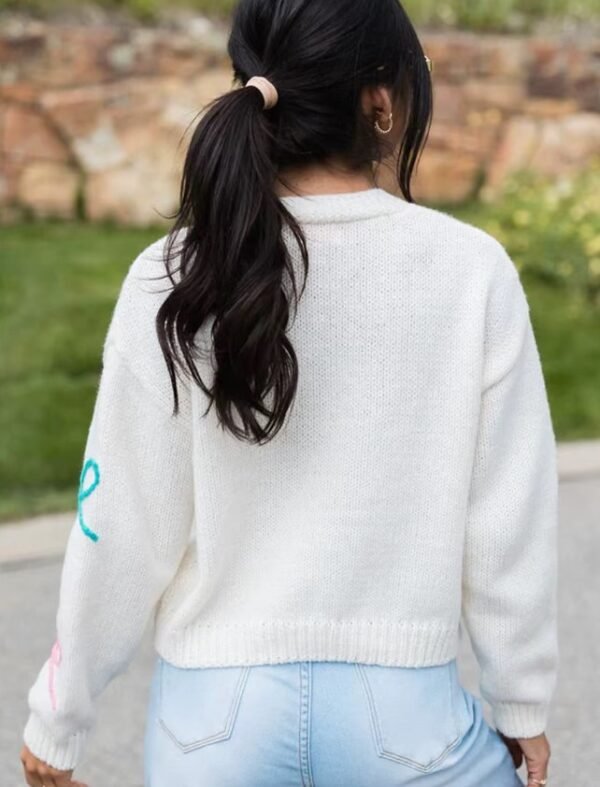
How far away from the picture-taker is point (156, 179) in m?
7.86

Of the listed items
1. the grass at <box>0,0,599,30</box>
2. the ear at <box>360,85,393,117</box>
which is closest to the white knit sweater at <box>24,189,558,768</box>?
the ear at <box>360,85,393,117</box>

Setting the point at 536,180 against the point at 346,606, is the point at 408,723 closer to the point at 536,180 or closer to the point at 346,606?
the point at 346,606

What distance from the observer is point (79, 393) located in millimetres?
5594

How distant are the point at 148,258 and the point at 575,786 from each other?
212 cm

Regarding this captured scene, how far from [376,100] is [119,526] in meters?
0.61

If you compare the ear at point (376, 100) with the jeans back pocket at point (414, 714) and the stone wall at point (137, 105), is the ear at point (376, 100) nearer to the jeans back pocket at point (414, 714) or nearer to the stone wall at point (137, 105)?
the jeans back pocket at point (414, 714)

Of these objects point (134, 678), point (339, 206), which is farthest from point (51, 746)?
point (134, 678)

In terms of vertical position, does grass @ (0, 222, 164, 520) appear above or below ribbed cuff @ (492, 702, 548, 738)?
below

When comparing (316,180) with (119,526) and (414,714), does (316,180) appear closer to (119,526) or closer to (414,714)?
(119,526)

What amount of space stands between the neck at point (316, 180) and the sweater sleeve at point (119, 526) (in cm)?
22

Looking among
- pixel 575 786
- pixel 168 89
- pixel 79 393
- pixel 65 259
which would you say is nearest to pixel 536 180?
pixel 168 89

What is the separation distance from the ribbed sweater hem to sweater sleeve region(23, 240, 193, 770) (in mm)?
107

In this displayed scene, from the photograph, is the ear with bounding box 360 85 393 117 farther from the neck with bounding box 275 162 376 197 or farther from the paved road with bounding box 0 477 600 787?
the paved road with bounding box 0 477 600 787

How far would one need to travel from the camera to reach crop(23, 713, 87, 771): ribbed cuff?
5.74ft
